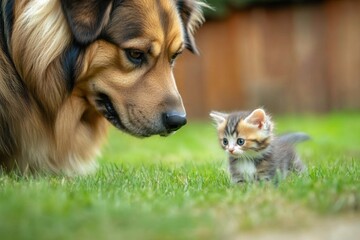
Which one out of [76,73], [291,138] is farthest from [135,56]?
[291,138]

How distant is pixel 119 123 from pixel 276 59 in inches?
465

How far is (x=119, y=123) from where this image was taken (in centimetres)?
596

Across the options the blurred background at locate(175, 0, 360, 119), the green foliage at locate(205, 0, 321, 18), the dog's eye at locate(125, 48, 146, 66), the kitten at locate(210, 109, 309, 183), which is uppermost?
the dog's eye at locate(125, 48, 146, 66)

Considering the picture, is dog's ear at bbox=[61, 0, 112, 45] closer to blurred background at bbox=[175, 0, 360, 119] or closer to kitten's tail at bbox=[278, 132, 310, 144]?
kitten's tail at bbox=[278, 132, 310, 144]

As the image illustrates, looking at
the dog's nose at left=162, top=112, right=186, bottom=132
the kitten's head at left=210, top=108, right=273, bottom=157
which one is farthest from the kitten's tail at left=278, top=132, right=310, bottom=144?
the dog's nose at left=162, top=112, right=186, bottom=132

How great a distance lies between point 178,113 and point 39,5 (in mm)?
1427

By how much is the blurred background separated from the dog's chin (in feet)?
37.1

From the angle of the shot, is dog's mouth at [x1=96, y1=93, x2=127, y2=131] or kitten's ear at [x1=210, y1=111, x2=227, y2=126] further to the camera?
kitten's ear at [x1=210, y1=111, x2=227, y2=126]

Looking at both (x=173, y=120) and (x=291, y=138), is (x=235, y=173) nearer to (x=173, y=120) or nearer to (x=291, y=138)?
(x=173, y=120)

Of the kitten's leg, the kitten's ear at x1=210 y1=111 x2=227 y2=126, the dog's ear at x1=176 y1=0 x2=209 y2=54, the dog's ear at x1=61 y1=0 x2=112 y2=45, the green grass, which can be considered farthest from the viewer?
the dog's ear at x1=176 y1=0 x2=209 y2=54

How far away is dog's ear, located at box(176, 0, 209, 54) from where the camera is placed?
21.4 feet

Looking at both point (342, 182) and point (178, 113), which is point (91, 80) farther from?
point (342, 182)

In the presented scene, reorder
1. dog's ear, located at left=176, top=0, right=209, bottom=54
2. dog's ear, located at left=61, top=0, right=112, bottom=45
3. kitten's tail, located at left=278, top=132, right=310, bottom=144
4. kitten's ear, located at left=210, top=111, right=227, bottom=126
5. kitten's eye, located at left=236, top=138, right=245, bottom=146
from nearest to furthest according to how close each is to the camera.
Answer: dog's ear, located at left=61, top=0, right=112, bottom=45 < kitten's eye, located at left=236, top=138, right=245, bottom=146 < kitten's ear, located at left=210, top=111, right=227, bottom=126 < kitten's tail, located at left=278, top=132, right=310, bottom=144 < dog's ear, located at left=176, top=0, right=209, bottom=54

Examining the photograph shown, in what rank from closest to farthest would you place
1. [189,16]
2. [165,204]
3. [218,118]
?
[165,204], [218,118], [189,16]
